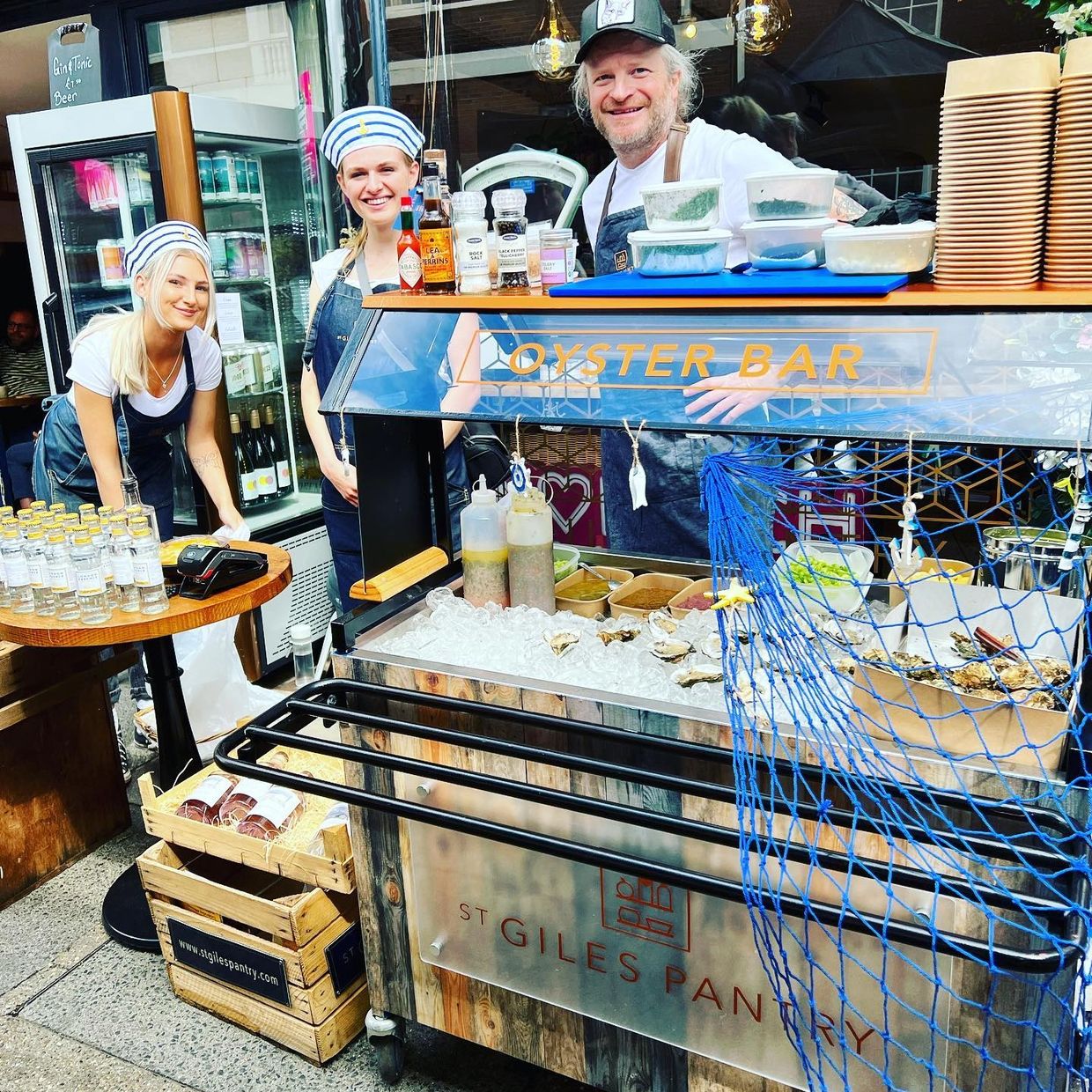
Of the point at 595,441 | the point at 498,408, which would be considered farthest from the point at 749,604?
the point at 595,441

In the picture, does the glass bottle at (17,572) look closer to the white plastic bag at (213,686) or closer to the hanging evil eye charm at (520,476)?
the white plastic bag at (213,686)

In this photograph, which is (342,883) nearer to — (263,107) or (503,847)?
(503,847)

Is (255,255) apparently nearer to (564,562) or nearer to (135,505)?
(135,505)

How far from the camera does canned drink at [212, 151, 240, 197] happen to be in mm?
4621

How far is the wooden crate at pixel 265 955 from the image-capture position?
2479 millimetres

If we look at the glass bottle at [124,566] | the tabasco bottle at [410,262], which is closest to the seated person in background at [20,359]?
the glass bottle at [124,566]

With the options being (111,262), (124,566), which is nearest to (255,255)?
(111,262)

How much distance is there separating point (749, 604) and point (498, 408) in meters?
0.67

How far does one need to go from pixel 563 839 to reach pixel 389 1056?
3.50 ft

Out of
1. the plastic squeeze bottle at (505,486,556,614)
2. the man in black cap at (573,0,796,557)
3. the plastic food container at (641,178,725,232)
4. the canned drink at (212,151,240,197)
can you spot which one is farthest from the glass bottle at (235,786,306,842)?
the canned drink at (212,151,240,197)

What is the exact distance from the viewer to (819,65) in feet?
12.7

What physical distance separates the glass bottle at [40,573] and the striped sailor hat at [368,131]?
6.05 ft

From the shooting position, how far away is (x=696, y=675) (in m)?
1.93

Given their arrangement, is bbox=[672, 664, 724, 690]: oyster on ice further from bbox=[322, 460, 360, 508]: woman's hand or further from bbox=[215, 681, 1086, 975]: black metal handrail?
bbox=[322, 460, 360, 508]: woman's hand
